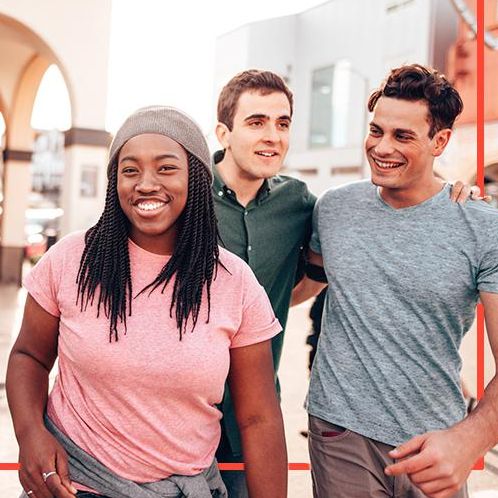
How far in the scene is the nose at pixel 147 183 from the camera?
4.93ft

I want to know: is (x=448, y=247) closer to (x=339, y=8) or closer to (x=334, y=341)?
(x=334, y=341)

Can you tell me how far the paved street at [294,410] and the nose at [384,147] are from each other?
2.41 meters

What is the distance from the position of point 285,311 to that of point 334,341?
493mm

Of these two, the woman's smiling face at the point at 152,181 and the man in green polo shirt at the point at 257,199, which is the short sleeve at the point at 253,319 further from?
the man in green polo shirt at the point at 257,199

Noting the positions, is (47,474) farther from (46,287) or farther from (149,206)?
(149,206)

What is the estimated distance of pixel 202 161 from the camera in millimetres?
1584

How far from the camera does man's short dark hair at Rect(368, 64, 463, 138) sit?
1978mm

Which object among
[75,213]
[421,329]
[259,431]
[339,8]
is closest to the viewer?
[259,431]

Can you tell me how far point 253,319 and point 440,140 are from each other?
2.80 ft

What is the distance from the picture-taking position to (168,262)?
1.55 meters

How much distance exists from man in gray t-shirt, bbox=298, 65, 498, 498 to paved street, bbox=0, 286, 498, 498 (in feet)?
6.67

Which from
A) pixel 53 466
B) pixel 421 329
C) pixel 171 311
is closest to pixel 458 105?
pixel 421 329

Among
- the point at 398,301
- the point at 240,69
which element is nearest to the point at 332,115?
the point at 240,69

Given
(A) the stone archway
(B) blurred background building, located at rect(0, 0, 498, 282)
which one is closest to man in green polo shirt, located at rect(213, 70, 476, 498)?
(B) blurred background building, located at rect(0, 0, 498, 282)
